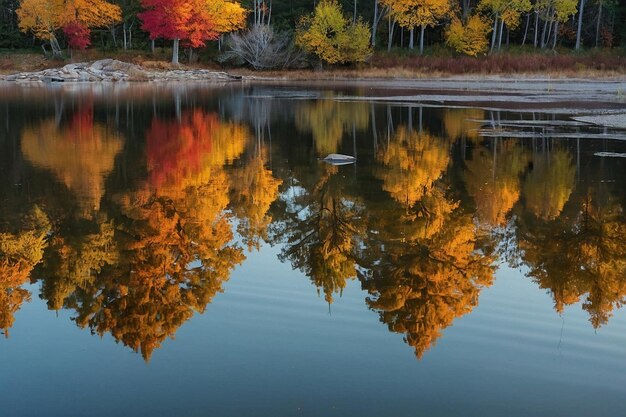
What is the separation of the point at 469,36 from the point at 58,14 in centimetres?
3648

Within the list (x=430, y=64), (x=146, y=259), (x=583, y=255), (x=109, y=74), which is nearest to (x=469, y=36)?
(x=430, y=64)

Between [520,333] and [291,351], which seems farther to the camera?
[520,333]

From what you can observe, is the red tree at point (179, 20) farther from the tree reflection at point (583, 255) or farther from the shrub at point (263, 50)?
the tree reflection at point (583, 255)

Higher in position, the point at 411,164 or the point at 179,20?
the point at 179,20

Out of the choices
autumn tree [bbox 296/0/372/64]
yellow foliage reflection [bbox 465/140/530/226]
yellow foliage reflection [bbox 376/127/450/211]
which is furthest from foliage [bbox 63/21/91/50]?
yellow foliage reflection [bbox 465/140/530/226]

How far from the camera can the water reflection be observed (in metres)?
8.33

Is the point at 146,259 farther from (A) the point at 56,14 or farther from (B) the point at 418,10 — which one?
(A) the point at 56,14

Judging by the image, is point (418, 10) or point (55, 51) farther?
point (55, 51)

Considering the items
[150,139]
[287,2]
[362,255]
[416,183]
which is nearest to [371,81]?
[287,2]

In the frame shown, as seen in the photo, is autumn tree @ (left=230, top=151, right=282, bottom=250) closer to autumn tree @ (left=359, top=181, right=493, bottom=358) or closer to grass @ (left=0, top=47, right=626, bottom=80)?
autumn tree @ (left=359, top=181, right=493, bottom=358)

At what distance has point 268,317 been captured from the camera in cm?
775

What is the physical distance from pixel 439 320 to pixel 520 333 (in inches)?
29.1

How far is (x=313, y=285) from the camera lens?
888 centimetres

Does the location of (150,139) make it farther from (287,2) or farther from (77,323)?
(287,2)
